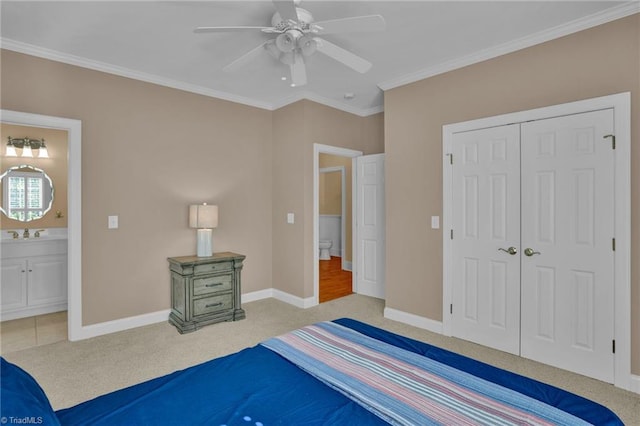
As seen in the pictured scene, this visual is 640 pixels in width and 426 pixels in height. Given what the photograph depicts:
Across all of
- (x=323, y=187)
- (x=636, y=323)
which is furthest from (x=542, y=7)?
(x=323, y=187)

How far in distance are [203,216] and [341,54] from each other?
2.28 m

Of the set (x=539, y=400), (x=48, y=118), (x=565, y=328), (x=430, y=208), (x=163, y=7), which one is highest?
(x=163, y=7)

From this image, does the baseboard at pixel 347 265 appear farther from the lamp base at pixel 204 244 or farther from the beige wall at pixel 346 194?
the lamp base at pixel 204 244

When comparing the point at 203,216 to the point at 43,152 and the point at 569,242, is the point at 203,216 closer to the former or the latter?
the point at 43,152

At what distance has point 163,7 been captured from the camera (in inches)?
95.8

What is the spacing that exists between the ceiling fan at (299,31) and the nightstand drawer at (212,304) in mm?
2339

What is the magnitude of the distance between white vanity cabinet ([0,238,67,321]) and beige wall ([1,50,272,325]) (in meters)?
1.09

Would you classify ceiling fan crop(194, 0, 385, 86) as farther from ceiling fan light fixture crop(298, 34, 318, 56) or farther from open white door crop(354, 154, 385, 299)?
open white door crop(354, 154, 385, 299)

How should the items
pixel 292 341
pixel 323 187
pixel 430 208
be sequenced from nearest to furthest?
pixel 292 341 < pixel 430 208 < pixel 323 187

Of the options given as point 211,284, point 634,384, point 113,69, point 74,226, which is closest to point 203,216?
point 211,284

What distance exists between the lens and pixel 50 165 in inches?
174

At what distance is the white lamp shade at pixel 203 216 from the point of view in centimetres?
378

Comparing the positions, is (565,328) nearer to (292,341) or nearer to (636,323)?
(636,323)

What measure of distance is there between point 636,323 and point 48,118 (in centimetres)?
504
